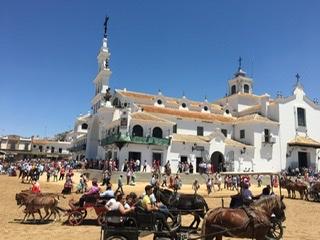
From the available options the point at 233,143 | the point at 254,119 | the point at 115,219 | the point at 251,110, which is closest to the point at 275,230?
the point at 115,219

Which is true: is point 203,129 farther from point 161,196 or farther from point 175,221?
point 175,221

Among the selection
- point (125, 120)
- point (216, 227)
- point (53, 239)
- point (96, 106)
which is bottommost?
point (53, 239)

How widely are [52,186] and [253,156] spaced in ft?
80.4

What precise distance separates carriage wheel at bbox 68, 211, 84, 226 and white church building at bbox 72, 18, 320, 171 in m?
21.5

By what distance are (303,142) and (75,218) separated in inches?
1424

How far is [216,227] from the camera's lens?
8.32m

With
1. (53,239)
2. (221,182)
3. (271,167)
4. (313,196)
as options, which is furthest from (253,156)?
(53,239)

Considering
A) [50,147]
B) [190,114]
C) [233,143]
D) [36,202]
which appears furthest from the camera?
[50,147]

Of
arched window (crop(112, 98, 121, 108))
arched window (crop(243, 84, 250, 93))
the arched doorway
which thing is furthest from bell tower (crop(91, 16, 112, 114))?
arched window (crop(243, 84, 250, 93))

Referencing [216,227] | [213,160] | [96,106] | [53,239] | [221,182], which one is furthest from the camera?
[96,106]

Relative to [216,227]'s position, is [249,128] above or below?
above

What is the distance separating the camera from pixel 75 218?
14.0 meters

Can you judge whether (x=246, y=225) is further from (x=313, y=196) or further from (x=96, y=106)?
(x=96, y=106)

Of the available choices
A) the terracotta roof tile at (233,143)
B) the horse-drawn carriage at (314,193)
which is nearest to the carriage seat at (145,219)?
the horse-drawn carriage at (314,193)
